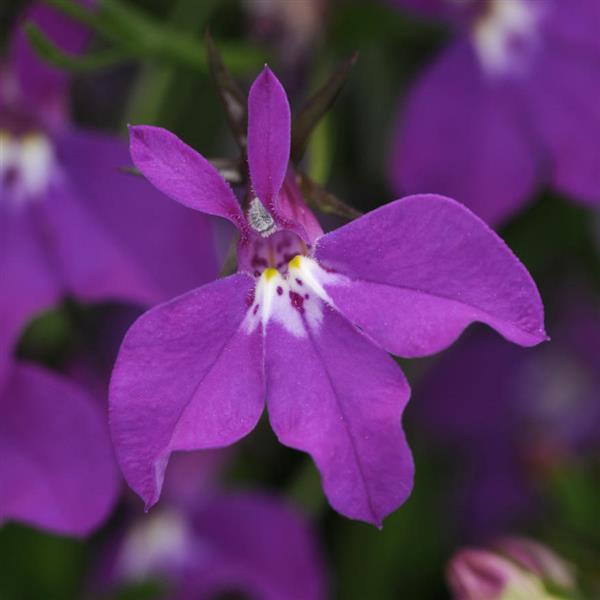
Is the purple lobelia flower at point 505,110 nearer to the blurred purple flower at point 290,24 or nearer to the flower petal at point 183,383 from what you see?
the blurred purple flower at point 290,24

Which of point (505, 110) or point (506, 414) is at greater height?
point (505, 110)

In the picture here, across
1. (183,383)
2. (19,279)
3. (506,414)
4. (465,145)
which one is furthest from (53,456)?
(506,414)

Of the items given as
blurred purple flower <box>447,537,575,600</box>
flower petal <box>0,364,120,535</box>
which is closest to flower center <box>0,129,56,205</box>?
flower petal <box>0,364,120,535</box>

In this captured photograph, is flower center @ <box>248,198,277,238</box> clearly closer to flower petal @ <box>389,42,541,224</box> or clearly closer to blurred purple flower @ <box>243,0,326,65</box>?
flower petal @ <box>389,42,541,224</box>

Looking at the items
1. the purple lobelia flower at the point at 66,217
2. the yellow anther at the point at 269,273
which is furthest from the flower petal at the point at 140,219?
the yellow anther at the point at 269,273

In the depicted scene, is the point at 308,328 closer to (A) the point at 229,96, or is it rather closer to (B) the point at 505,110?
(A) the point at 229,96
